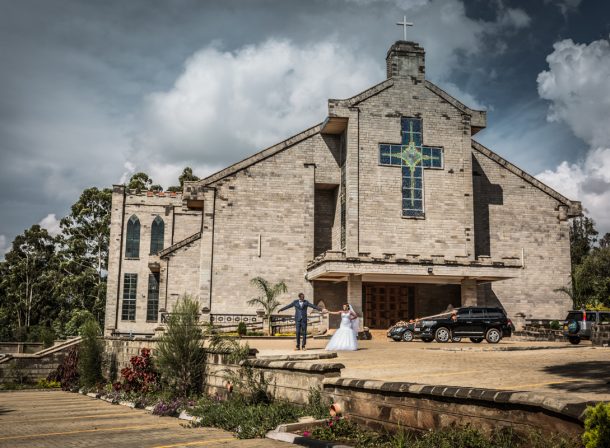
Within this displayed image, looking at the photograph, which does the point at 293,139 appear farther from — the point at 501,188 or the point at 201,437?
the point at 201,437

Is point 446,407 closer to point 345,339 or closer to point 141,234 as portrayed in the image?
point 345,339

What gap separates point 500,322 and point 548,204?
16.8 m

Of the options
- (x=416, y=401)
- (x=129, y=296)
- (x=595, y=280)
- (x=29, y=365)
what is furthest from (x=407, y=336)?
(x=595, y=280)

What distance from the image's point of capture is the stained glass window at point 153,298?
4409 centimetres

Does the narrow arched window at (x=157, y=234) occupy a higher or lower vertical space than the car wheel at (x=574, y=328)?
higher

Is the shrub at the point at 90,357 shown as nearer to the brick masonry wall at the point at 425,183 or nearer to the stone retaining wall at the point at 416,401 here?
the stone retaining wall at the point at 416,401

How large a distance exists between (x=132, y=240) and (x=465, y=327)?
2805 cm

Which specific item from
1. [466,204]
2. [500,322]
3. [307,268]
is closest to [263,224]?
[307,268]

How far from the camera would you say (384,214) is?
120 ft

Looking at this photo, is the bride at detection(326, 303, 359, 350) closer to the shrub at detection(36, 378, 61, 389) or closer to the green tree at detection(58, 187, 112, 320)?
the shrub at detection(36, 378, 61, 389)

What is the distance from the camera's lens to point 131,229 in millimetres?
45500

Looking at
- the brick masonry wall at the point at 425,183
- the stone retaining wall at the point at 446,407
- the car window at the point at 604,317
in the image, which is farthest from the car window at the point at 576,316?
the stone retaining wall at the point at 446,407

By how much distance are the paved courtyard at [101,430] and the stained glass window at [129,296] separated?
25138 millimetres

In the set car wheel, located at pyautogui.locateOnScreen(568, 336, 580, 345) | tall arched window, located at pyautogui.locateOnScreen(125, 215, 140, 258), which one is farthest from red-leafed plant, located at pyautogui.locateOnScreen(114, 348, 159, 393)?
tall arched window, located at pyautogui.locateOnScreen(125, 215, 140, 258)
